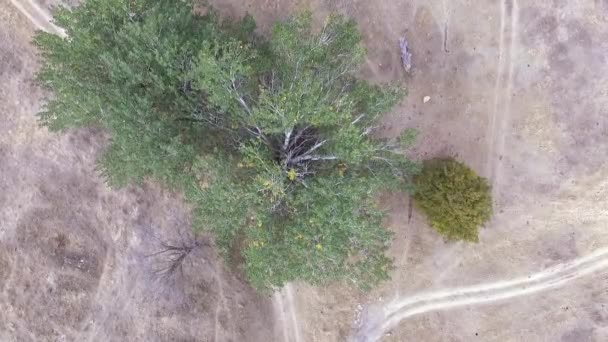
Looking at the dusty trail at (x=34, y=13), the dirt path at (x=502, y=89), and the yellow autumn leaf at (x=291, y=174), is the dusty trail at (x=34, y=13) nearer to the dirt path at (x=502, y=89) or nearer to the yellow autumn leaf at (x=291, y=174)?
the yellow autumn leaf at (x=291, y=174)

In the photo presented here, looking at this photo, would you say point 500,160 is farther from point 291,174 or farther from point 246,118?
point 246,118

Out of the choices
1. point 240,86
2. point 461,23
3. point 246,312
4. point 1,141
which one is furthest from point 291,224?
point 1,141

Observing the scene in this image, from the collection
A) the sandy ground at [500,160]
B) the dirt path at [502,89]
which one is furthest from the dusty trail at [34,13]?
the dirt path at [502,89]

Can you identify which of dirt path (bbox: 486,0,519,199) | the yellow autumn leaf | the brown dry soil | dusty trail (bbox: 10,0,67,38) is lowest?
the brown dry soil

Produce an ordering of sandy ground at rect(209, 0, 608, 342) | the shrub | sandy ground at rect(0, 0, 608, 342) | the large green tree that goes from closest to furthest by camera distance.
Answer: the large green tree → the shrub → sandy ground at rect(0, 0, 608, 342) → sandy ground at rect(209, 0, 608, 342)

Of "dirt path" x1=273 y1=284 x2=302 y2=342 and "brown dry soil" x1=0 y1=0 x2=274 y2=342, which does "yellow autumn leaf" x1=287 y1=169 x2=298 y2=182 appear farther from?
"dirt path" x1=273 y1=284 x2=302 y2=342

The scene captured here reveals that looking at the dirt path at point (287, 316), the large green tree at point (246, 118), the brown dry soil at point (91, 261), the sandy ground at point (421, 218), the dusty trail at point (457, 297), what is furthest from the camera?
the dirt path at point (287, 316)

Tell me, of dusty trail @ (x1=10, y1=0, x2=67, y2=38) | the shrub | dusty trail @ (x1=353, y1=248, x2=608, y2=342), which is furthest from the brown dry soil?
the shrub
